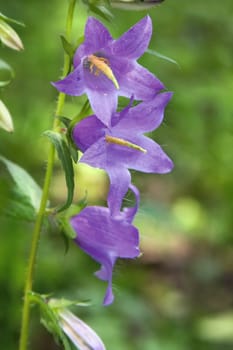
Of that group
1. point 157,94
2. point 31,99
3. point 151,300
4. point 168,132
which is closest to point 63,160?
point 157,94

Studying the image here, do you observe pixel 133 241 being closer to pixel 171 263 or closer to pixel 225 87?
pixel 225 87

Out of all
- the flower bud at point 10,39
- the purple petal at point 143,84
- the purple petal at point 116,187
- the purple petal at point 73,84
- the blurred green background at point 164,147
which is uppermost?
the flower bud at point 10,39

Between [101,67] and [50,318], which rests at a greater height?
[101,67]

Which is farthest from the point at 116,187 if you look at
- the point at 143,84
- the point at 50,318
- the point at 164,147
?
the point at 164,147

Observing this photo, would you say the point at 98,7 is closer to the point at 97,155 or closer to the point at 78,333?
the point at 97,155

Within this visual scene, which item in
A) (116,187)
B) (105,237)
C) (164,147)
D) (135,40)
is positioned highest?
(135,40)

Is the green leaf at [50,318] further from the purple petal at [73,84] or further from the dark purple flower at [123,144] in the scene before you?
the purple petal at [73,84]

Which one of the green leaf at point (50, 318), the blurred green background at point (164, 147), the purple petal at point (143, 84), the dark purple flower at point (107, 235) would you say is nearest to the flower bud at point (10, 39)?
the purple petal at point (143, 84)
